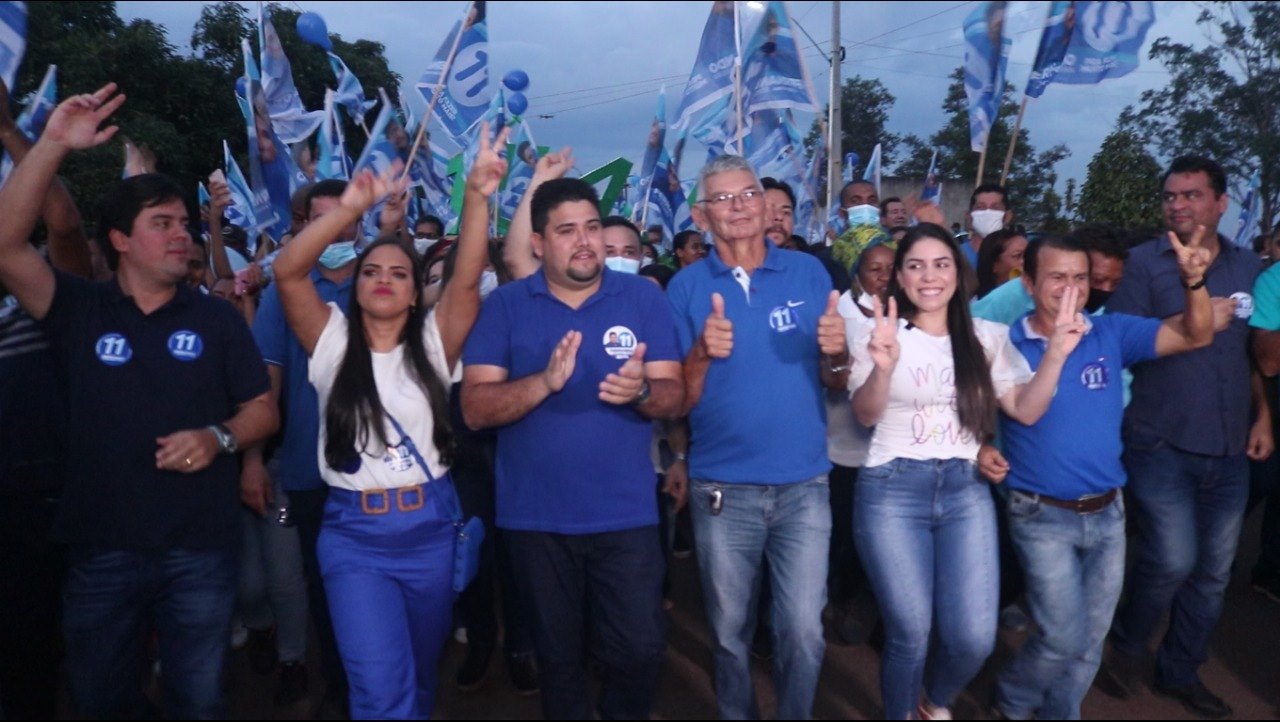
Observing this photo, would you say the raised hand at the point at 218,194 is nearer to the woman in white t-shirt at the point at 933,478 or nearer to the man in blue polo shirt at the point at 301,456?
the man in blue polo shirt at the point at 301,456

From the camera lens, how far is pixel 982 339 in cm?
411

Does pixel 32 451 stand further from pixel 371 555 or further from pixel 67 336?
pixel 371 555

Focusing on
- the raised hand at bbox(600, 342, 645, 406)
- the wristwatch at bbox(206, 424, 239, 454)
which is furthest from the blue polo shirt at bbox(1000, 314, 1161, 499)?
the wristwatch at bbox(206, 424, 239, 454)

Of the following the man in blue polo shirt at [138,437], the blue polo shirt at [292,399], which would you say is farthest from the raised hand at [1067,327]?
the man in blue polo shirt at [138,437]

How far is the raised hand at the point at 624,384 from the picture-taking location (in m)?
3.38

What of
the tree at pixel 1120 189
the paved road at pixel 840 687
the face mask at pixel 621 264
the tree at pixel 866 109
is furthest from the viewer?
the tree at pixel 866 109

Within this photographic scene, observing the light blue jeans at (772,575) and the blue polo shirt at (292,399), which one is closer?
the light blue jeans at (772,575)

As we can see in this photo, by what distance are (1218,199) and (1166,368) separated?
91 cm

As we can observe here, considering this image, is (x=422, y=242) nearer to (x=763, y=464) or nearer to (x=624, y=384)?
(x=763, y=464)

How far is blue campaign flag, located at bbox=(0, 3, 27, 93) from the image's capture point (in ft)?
14.0

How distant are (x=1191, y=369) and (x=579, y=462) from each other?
9.08 feet

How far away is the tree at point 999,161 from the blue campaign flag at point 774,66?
1494 centimetres

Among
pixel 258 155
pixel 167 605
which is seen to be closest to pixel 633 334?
pixel 167 605

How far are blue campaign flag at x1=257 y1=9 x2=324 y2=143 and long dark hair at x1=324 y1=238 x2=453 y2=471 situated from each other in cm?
443
